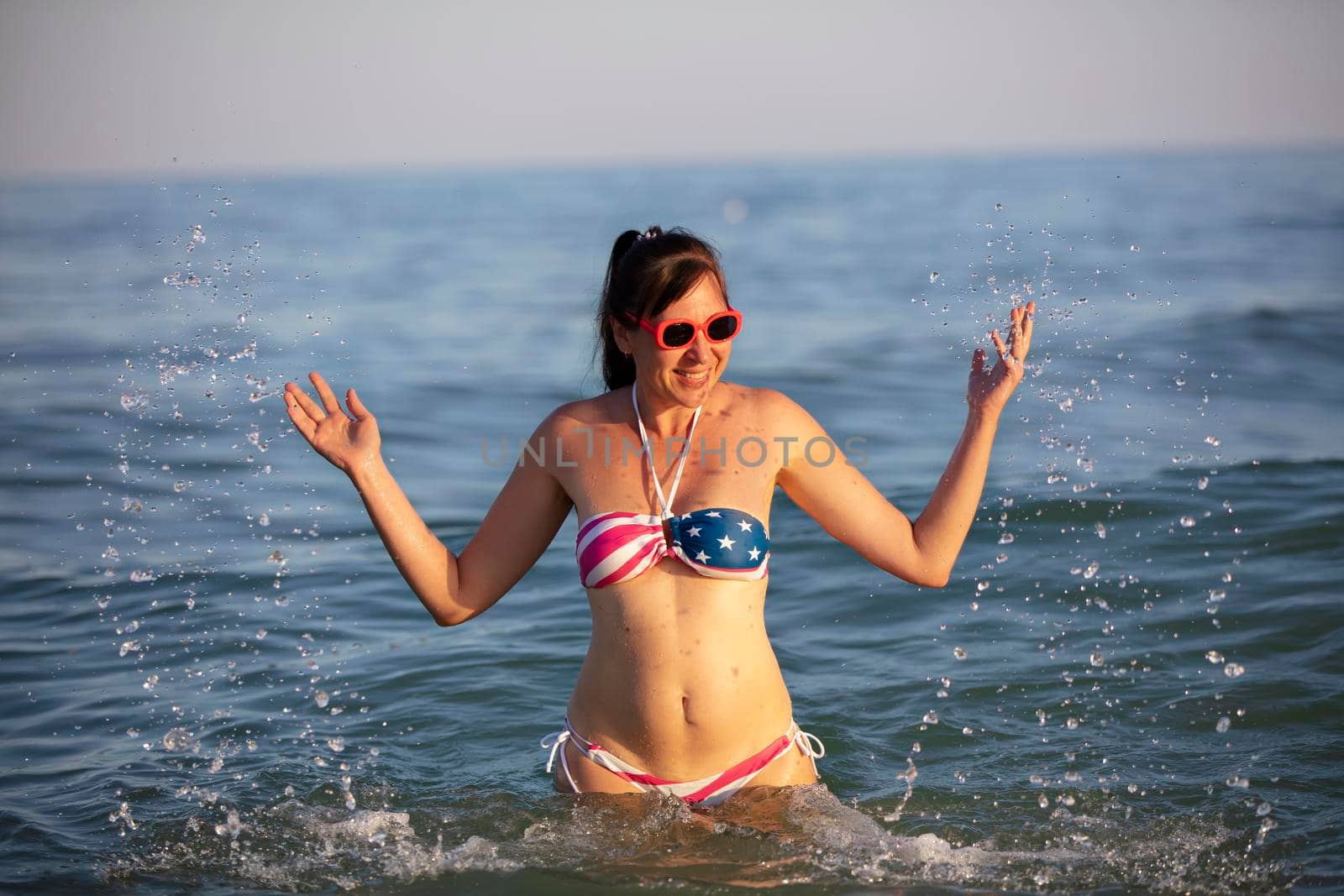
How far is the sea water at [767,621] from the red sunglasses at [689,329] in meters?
1.44

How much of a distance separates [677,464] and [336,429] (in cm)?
107

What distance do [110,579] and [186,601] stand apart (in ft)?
2.56

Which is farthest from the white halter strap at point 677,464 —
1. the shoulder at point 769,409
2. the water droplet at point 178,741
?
the water droplet at point 178,741

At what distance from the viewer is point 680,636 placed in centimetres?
413

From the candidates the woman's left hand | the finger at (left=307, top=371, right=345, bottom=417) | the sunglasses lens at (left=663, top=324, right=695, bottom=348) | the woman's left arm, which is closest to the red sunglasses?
the sunglasses lens at (left=663, top=324, right=695, bottom=348)

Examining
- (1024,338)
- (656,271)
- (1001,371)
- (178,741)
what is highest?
(656,271)

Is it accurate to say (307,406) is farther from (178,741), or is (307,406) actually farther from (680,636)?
(178,741)

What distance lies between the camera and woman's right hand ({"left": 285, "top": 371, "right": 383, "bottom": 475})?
4.15 m

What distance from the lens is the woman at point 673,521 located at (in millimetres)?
4113

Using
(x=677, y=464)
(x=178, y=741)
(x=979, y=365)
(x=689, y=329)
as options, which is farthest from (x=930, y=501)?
(x=178, y=741)

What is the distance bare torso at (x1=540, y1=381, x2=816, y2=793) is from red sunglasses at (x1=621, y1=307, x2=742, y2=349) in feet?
1.05

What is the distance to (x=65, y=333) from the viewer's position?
16172mm

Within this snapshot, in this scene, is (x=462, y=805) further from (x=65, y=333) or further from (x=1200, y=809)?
(x=65, y=333)

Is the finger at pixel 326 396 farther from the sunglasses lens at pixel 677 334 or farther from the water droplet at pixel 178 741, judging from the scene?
the water droplet at pixel 178 741
